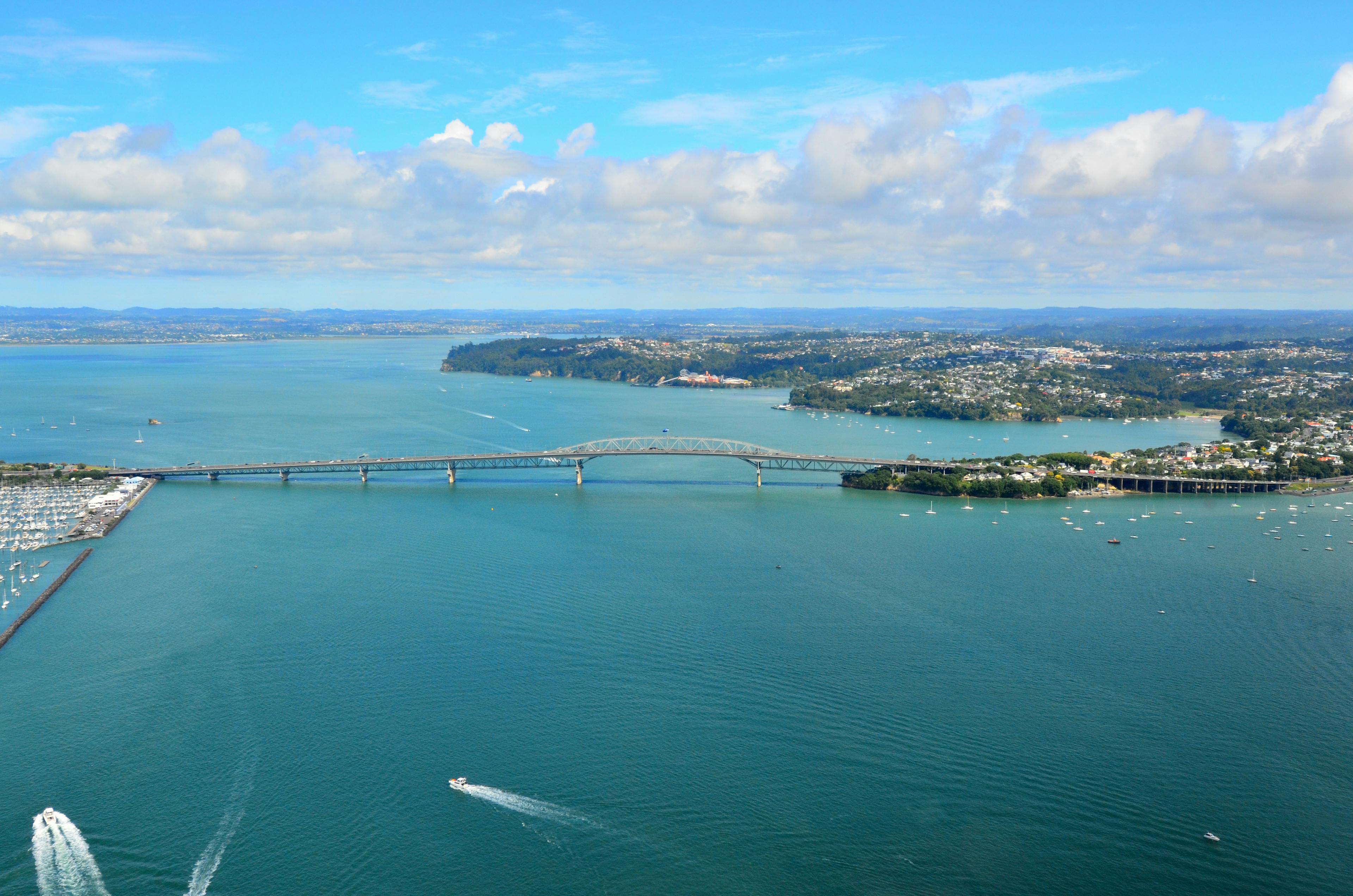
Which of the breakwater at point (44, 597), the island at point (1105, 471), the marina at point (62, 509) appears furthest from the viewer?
the island at point (1105, 471)

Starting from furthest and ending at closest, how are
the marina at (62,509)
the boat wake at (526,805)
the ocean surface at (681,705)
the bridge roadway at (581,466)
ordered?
the bridge roadway at (581,466), the marina at (62,509), the boat wake at (526,805), the ocean surface at (681,705)

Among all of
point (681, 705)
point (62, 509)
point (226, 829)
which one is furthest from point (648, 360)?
point (226, 829)

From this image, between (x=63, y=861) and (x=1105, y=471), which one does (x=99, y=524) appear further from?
(x=1105, y=471)

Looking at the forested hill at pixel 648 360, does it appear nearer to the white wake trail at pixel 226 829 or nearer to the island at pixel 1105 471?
the island at pixel 1105 471

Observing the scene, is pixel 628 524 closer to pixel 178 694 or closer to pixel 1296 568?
pixel 178 694

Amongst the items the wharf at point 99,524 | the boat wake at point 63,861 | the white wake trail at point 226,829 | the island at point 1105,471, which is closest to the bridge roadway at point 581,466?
the island at point 1105,471
